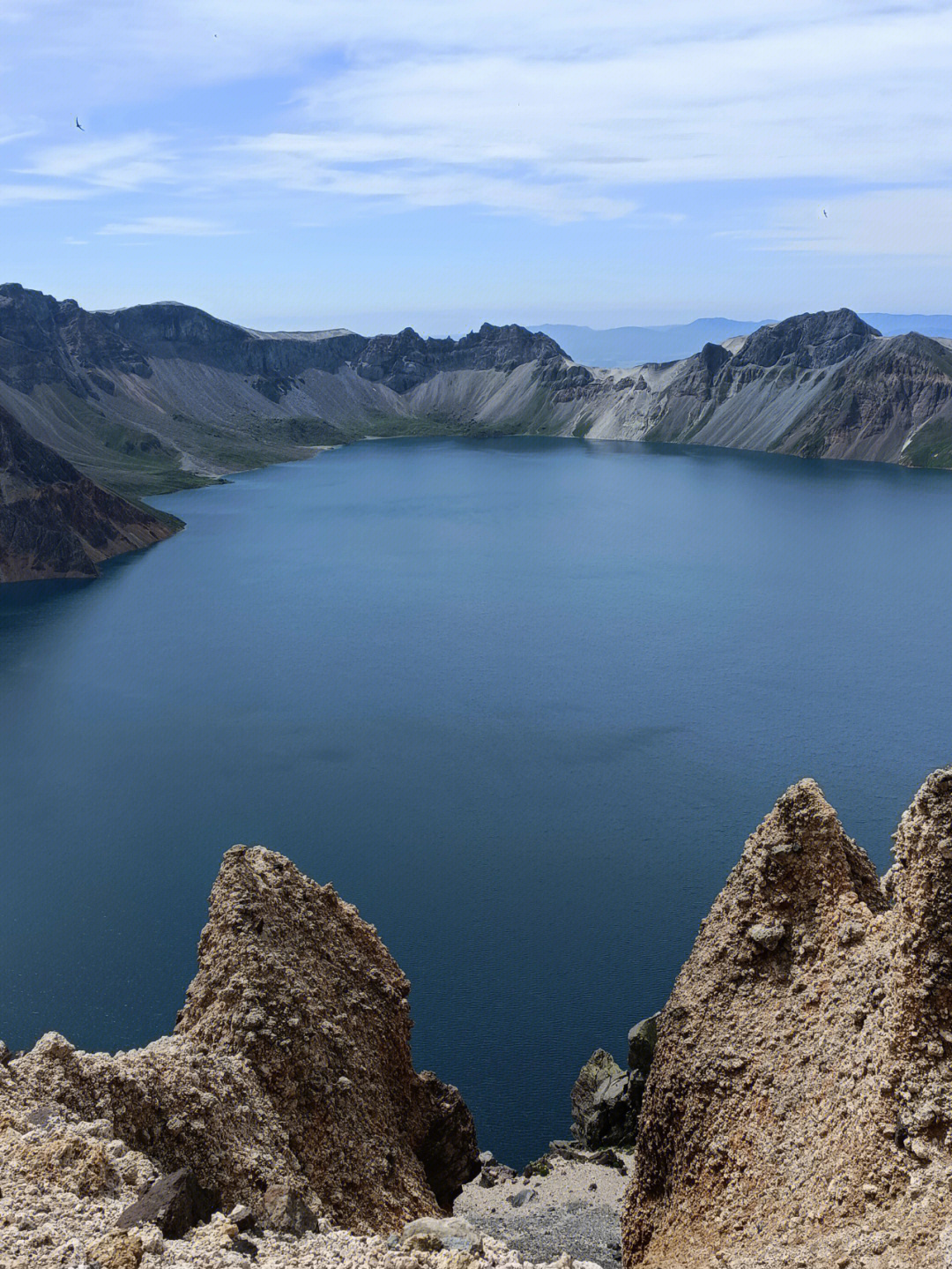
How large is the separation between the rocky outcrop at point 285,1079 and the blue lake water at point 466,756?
522 inches

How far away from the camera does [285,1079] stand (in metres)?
22.0

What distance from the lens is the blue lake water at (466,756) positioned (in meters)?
45.5

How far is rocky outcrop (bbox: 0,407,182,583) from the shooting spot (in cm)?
13338

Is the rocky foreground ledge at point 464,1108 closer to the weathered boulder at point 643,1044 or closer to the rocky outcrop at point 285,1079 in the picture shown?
the rocky outcrop at point 285,1079

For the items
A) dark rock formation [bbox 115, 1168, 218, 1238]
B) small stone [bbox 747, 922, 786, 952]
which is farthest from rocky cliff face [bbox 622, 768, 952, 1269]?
dark rock formation [bbox 115, 1168, 218, 1238]

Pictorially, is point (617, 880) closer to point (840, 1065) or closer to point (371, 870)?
point (371, 870)

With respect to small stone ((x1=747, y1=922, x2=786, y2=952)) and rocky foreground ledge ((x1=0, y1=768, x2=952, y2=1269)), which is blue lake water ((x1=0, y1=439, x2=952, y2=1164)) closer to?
rocky foreground ledge ((x1=0, y1=768, x2=952, y2=1269))

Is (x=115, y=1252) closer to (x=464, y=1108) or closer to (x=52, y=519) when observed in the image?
(x=464, y=1108)

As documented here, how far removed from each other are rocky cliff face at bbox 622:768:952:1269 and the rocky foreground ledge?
48 millimetres

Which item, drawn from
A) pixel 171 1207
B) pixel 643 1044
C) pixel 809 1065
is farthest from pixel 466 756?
pixel 171 1207

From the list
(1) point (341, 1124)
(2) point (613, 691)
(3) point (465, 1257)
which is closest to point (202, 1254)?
(3) point (465, 1257)

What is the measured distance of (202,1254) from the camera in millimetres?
14398

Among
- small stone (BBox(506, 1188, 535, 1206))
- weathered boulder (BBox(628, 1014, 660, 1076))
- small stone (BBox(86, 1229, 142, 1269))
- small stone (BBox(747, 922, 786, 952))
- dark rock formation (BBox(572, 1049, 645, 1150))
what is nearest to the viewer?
small stone (BBox(86, 1229, 142, 1269))

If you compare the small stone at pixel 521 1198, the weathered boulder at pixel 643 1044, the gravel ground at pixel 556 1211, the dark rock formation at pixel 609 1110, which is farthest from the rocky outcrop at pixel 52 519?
the small stone at pixel 521 1198
